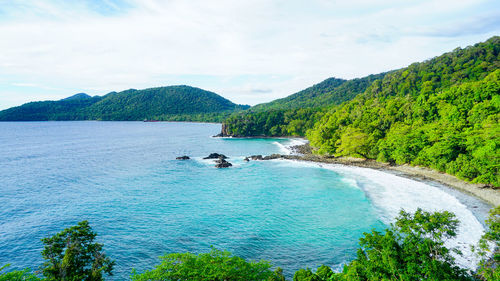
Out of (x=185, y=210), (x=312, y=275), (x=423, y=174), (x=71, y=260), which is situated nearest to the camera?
(x=71, y=260)

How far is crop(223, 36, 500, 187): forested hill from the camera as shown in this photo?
47.7m

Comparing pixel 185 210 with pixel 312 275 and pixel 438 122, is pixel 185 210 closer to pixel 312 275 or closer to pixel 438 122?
pixel 312 275

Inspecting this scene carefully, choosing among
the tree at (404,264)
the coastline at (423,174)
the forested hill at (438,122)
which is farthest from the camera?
the forested hill at (438,122)

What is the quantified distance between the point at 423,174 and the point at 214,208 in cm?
4435

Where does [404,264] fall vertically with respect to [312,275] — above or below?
above

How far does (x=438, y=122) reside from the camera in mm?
67188

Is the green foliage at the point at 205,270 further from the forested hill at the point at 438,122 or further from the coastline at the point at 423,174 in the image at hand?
the forested hill at the point at 438,122

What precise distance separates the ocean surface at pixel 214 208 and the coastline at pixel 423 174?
262cm

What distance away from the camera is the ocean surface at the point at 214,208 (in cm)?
2933

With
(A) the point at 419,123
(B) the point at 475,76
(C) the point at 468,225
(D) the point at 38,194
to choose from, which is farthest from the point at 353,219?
(B) the point at 475,76

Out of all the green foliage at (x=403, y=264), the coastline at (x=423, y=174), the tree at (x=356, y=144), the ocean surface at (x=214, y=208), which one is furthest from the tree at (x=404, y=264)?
the tree at (x=356, y=144)

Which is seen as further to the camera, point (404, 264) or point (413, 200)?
point (413, 200)

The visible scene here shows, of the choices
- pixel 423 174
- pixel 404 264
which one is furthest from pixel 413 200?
pixel 404 264

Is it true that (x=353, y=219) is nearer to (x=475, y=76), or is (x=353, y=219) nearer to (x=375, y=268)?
(x=375, y=268)
